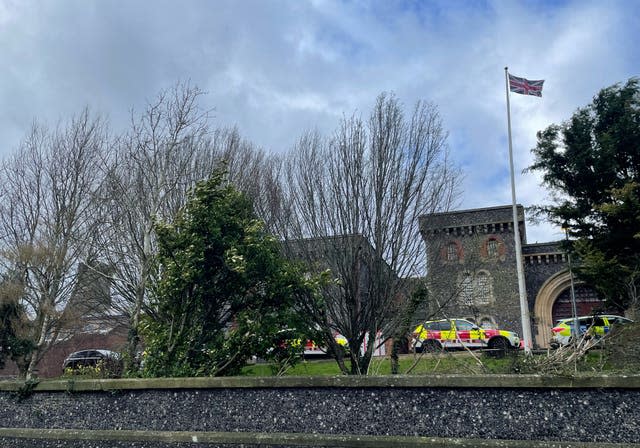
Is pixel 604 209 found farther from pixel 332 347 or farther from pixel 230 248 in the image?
pixel 230 248

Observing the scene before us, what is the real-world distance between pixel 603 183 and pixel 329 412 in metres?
14.5

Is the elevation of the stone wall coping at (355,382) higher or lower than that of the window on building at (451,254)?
lower

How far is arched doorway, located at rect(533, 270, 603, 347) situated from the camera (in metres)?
24.8

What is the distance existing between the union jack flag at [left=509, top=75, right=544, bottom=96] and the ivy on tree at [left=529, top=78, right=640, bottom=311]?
1810 millimetres

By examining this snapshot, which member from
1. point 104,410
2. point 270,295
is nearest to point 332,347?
point 270,295

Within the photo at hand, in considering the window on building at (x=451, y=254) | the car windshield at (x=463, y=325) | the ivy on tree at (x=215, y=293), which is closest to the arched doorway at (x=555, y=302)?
the car windshield at (x=463, y=325)

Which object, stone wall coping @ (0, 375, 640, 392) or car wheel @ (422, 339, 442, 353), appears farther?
car wheel @ (422, 339, 442, 353)

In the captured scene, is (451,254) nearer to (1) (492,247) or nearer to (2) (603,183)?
(2) (603,183)

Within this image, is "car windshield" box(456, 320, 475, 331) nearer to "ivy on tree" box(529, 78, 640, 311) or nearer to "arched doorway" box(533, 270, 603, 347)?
"ivy on tree" box(529, 78, 640, 311)

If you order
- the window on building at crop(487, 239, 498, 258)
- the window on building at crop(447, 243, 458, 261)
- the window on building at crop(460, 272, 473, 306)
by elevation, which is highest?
the window on building at crop(487, 239, 498, 258)

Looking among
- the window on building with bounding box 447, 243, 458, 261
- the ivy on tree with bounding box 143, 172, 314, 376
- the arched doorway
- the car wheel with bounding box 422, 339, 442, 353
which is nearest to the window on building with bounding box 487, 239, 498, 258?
the arched doorway

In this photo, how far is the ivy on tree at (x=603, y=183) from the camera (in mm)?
14031

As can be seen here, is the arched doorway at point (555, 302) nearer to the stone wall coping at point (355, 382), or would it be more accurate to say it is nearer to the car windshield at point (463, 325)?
the car windshield at point (463, 325)

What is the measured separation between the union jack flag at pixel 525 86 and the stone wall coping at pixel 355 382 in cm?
1440
